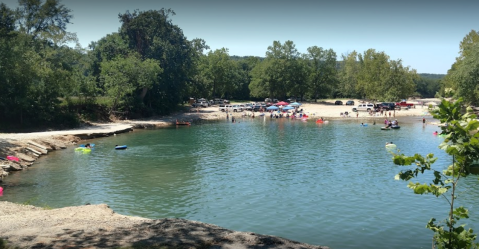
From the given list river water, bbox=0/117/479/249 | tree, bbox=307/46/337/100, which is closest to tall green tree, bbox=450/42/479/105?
river water, bbox=0/117/479/249

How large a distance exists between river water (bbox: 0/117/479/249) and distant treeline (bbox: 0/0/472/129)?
1311 centimetres

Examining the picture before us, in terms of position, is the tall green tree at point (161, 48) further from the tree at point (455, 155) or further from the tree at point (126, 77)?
the tree at point (455, 155)

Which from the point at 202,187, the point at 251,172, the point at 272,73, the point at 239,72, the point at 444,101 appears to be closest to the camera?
the point at 444,101

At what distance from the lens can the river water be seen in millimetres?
20188

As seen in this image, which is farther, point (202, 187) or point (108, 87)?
point (108, 87)

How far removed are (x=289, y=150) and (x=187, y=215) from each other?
25.0 meters

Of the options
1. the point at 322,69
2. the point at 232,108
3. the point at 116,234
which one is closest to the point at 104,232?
the point at 116,234

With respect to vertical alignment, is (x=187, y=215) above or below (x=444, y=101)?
below

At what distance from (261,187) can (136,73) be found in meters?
47.0

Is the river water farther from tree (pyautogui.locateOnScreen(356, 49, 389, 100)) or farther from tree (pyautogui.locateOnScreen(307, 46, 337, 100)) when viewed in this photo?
tree (pyautogui.locateOnScreen(307, 46, 337, 100))

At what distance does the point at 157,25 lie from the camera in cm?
8119

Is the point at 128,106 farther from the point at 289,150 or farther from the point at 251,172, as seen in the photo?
the point at 251,172

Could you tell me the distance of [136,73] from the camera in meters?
69.2

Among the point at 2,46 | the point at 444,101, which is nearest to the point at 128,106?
the point at 2,46
